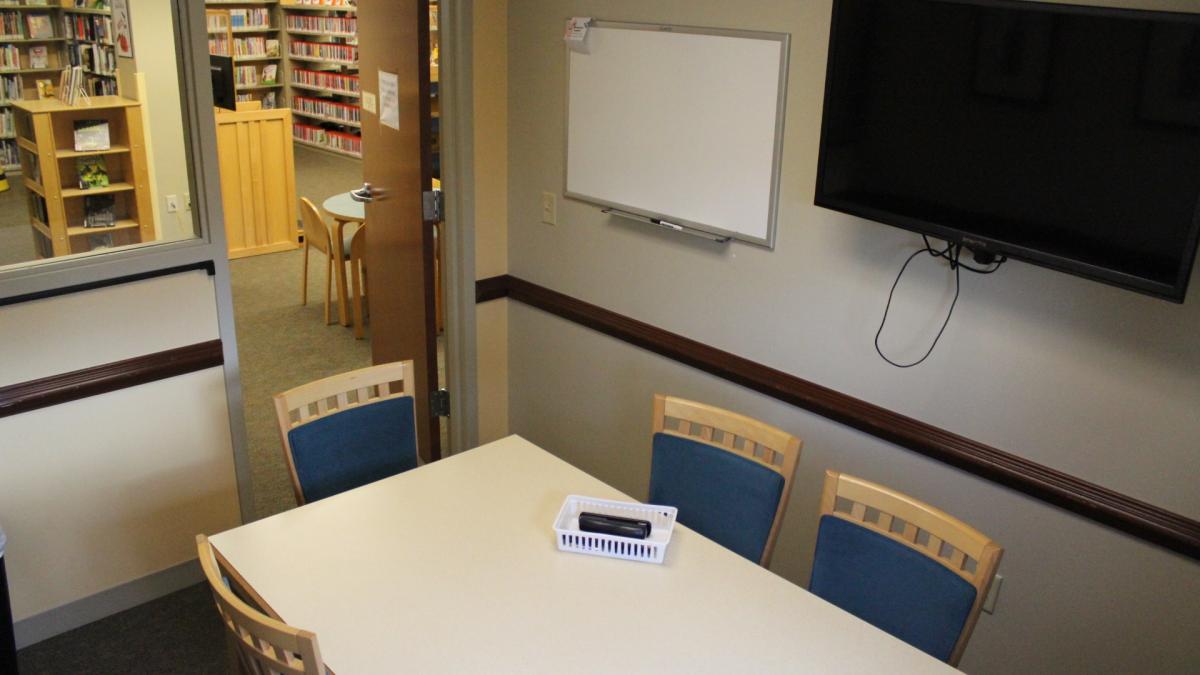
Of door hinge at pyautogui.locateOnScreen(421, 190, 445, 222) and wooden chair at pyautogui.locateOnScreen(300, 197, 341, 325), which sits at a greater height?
door hinge at pyautogui.locateOnScreen(421, 190, 445, 222)

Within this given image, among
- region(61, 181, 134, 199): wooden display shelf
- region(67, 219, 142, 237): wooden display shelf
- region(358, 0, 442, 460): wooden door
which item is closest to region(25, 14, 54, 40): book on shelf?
region(61, 181, 134, 199): wooden display shelf

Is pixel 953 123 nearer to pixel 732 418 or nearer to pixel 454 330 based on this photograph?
pixel 732 418

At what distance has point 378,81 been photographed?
4215mm

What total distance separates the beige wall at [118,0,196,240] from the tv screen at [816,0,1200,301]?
6.71ft

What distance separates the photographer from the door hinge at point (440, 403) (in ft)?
13.9

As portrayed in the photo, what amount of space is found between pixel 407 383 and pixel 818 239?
131 centimetres

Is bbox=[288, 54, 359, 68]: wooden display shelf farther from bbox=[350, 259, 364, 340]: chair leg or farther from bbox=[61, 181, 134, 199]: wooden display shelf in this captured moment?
bbox=[61, 181, 134, 199]: wooden display shelf

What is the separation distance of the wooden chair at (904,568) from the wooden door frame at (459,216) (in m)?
2.06

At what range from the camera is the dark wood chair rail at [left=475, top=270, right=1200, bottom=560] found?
8.17 ft

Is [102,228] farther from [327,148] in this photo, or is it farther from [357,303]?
[327,148]

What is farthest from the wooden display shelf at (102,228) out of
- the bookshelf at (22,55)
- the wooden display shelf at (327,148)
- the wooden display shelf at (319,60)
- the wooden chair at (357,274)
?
the wooden display shelf at (319,60)

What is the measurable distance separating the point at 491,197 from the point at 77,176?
1489 mm

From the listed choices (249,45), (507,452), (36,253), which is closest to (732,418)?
(507,452)

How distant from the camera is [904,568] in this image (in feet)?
7.38
